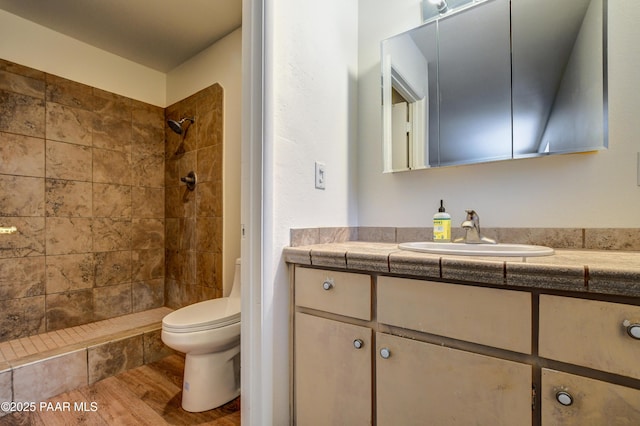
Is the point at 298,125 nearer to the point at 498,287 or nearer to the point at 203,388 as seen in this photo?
the point at 498,287

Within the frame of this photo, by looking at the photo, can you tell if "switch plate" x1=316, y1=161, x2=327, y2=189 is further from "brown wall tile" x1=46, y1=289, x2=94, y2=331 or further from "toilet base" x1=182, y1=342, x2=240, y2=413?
"brown wall tile" x1=46, y1=289, x2=94, y2=331

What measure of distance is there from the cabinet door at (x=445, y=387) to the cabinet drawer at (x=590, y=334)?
0.09 meters

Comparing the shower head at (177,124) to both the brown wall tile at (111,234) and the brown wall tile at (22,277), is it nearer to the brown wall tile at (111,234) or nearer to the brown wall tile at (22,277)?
the brown wall tile at (111,234)

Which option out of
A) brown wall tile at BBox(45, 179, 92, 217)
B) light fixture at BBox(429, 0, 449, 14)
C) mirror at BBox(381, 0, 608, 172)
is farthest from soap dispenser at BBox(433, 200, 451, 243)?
brown wall tile at BBox(45, 179, 92, 217)

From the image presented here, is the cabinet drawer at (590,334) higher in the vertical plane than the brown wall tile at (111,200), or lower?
lower

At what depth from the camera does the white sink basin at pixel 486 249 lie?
82cm

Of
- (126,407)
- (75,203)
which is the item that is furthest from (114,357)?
(75,203)

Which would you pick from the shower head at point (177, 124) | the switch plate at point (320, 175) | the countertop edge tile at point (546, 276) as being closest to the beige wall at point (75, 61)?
the shower head at point (177, 124)

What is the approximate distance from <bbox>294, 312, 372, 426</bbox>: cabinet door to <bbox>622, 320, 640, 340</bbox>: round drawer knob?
596 millimetres

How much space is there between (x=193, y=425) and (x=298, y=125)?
146 centimetres

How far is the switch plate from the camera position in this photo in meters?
1.31

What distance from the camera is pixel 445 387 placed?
2.56 ft

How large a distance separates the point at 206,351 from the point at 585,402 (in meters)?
1.44

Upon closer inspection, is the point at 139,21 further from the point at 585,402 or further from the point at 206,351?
the point at 585,402
